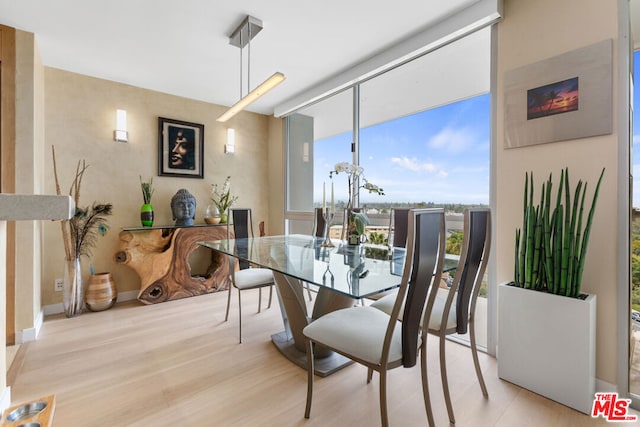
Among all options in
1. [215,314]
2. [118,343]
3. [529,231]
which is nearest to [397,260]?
[529,231]

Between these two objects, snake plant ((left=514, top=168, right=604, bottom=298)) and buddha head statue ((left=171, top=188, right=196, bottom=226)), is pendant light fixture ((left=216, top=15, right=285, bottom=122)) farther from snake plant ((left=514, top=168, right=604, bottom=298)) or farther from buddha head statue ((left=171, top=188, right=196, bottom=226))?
snake plant ((left=514, top=168, right=604, bottom=298))

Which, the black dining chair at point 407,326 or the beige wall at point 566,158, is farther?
the beige wall at point 566,158

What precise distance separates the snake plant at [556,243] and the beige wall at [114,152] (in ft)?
11.6

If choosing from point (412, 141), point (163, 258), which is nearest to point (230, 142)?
point (163, 258)

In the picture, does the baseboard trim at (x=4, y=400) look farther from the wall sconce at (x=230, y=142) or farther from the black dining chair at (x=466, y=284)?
the wall sconce at (x=230, y=142)

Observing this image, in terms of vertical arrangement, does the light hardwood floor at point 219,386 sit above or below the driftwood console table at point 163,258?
below

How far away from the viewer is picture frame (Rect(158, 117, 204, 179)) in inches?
143

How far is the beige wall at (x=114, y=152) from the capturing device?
9.90 ft

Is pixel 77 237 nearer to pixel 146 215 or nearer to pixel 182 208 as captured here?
pixel 146 215

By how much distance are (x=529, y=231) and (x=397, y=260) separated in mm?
770

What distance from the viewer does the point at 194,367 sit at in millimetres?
1993

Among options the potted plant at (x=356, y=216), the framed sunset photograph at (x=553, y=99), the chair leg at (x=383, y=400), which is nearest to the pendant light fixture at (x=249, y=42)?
the potted plant at (x=356, y=216)

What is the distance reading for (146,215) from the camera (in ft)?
11.1

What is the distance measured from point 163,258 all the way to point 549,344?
343cm
